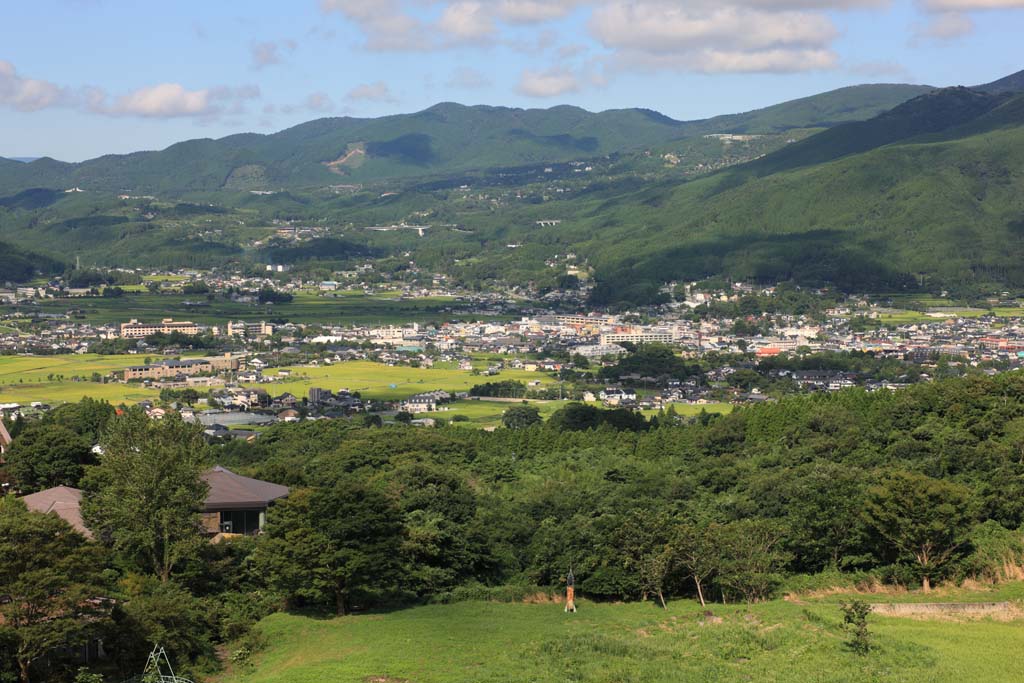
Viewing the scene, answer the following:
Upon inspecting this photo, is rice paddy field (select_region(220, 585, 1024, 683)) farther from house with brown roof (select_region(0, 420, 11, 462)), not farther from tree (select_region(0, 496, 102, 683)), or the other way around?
house with brown roof (select_region(0, 420, 11, 462))

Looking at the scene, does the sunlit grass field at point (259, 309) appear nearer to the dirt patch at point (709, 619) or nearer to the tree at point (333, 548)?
the tree at point (333, 548)

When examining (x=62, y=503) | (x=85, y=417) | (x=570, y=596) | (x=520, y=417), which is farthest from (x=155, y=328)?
(x=570, y=596)

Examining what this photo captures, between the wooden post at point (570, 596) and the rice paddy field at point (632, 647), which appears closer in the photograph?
the rice paddy field at point (632, 647)

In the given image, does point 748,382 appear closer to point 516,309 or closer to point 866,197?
point 516,309

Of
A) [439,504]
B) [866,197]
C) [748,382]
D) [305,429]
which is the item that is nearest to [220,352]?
Answer: [748,382]

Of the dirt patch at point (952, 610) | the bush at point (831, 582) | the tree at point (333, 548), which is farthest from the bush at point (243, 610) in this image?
the dirt patch at point (952, 610)

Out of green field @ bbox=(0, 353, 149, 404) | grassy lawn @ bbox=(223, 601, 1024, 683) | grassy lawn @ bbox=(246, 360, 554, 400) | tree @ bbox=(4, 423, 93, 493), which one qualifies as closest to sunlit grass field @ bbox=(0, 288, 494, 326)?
green field @ bbox=(0, 353, 149, 404)

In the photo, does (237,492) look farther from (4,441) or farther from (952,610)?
(952,610)
